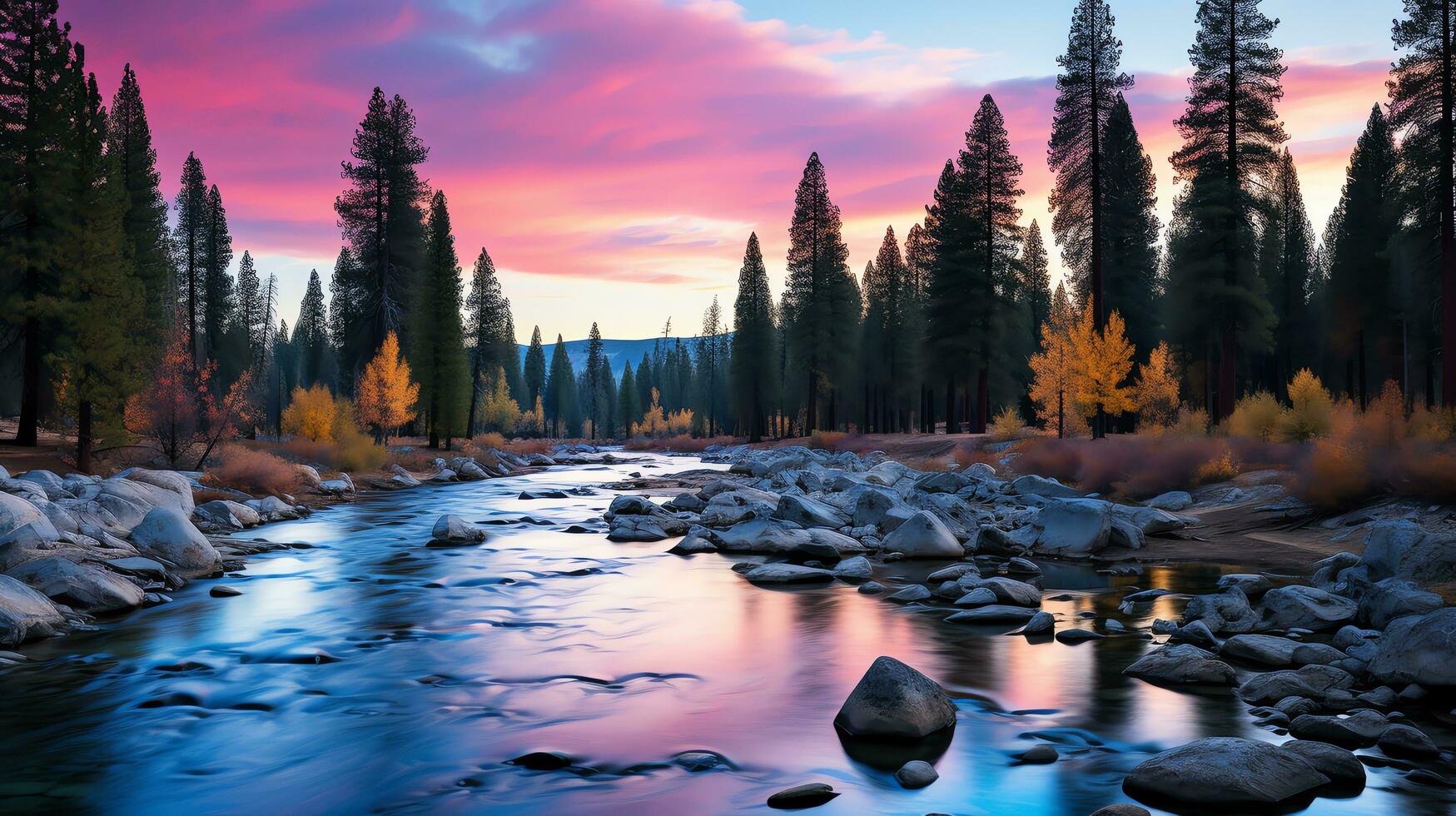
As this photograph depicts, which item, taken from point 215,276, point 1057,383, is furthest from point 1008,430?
point 215,276

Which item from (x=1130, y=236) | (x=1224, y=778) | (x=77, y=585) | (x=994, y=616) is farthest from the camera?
(x=1130, y=236)

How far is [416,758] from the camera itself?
6.24 m

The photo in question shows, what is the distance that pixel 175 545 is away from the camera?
13.4 m

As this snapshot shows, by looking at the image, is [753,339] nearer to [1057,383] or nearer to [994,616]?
[1057,383]

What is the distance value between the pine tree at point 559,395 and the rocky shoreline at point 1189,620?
310 feet

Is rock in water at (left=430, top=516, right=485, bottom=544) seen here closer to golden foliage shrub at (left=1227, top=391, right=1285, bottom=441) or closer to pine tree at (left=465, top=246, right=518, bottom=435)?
golden foliage shrub at (left=1227, top=391, right=1285, bottom=441)

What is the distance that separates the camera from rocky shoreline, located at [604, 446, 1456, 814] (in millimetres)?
5289

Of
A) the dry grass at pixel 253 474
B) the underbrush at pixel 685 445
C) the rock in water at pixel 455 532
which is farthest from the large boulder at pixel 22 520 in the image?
the underbrush at pixel 685 445

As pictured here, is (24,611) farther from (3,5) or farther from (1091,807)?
(3,5)

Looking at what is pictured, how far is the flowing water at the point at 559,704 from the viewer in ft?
18.3

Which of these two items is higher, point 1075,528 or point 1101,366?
point 1101,366

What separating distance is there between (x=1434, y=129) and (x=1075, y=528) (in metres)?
15.4

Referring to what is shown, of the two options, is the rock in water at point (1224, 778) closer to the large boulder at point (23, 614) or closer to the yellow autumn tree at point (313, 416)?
the large boulder at point (23, 614)

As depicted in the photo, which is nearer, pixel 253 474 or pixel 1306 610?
pixel 1306 610
